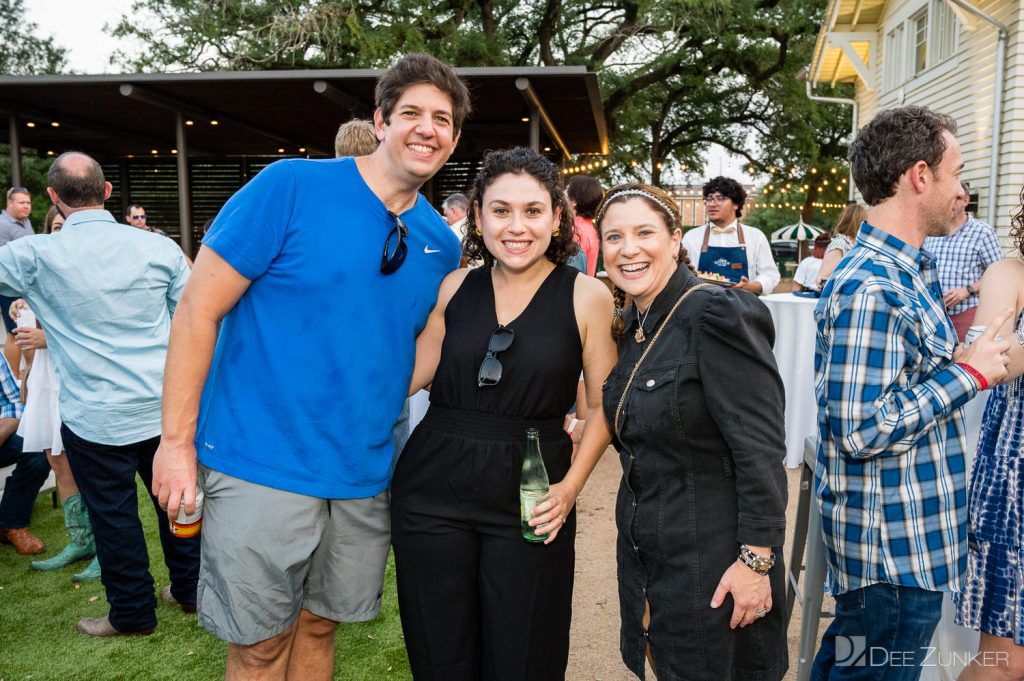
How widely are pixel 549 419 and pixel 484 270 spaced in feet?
1.84

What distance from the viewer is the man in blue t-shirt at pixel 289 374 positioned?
6.75 feet

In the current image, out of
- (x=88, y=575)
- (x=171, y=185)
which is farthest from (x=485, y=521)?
(x=171, y=185)

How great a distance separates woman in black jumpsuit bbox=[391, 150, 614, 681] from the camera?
7.08 feet

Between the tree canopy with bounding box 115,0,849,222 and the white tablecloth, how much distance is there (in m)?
13.6

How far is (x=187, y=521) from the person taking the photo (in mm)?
2090

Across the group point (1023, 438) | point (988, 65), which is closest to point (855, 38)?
point (988, 65)

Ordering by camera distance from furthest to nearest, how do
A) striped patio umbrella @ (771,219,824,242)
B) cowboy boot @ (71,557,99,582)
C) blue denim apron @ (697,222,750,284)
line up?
striped patio umbrella @ (771,219,824,242) → blue denim apron @ (697,222,750,284) → cowboy boot @ (71,557,99,582)

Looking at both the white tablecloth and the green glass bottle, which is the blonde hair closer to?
the green glass bottle

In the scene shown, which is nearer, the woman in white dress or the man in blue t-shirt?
the man in blue t-shirt

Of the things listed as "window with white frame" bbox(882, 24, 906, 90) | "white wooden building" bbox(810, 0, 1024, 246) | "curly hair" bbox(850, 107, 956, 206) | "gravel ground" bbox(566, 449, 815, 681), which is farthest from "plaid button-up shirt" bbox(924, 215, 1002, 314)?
"window with white frame" bbox(882, 24, 906, 90)

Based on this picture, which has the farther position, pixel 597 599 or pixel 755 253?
pixel 755 253

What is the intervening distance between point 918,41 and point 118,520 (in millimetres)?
15467

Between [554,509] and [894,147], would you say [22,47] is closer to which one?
[554,509]

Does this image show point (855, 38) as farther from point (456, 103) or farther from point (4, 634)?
point (4, 634)
